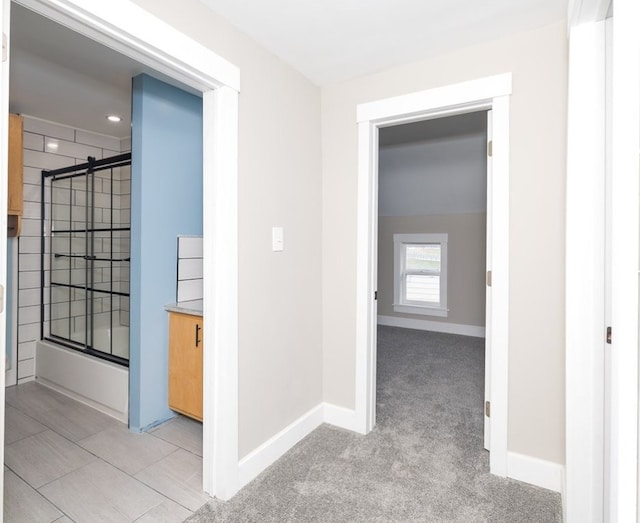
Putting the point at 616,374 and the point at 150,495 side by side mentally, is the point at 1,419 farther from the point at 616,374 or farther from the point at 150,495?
the point at 616,374

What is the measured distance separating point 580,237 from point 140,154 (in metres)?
2.50

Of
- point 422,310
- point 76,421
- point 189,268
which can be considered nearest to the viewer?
point 76,421

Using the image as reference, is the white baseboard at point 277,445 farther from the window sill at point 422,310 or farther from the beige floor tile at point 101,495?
the window sill at point 422,310

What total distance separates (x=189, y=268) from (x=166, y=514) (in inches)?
61.3

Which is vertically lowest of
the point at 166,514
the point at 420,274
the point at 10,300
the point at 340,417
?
the point at 166,514

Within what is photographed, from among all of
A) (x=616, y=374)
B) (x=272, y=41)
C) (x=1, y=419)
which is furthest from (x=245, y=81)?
(x=616, y=374)

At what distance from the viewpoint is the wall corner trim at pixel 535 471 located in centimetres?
193

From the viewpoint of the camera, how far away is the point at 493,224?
208 cm

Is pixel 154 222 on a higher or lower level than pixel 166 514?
higher

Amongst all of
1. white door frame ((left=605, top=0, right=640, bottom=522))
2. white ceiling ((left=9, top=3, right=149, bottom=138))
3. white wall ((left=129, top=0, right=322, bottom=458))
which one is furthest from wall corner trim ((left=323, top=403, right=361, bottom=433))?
white ceiling ((left=9, top=3, right=149, bottom=138))

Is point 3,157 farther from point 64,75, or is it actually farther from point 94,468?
point 64,75

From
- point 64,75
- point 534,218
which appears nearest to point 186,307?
point 64,75

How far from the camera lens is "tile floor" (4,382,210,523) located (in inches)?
70.4

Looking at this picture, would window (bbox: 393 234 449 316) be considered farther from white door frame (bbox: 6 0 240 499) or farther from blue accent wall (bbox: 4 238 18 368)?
blue accent wall (bbox: 4 238 18 368)
